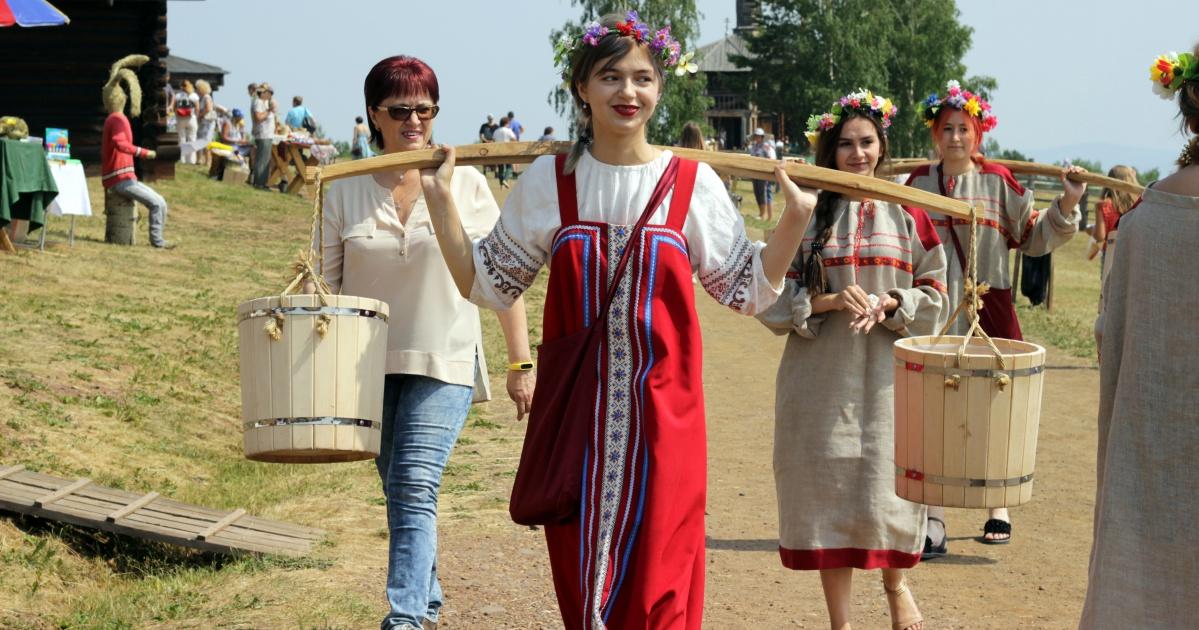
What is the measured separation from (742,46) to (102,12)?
73.7 metres

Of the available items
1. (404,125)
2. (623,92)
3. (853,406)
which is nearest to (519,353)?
(404,125)

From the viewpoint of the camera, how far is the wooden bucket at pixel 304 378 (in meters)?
4.06

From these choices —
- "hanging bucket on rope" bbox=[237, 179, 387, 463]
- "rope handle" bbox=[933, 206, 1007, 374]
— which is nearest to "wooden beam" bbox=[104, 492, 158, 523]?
"hanging bucket on rope" bbox=[237, 179, 387, 463]

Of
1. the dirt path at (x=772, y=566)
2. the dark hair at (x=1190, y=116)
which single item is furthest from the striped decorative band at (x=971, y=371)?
the dirt path at (x=772, y=566)

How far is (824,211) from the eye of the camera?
543cm

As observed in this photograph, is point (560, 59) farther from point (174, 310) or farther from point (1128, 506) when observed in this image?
point (174, 310)

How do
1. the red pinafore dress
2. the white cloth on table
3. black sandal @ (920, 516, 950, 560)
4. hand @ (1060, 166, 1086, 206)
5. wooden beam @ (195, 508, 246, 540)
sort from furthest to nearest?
the white cloth on table < black sandal @ (920, 516, 950, 560) < wooden beam @ (195, 508, 246, 540) < hand @ (1060, 166, 1086, 206) < the red pinafore dress

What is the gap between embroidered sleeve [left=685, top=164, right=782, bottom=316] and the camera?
3902 mm

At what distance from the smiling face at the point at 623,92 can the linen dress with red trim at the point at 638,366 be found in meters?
0.11

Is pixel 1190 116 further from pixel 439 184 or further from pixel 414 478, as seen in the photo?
Result: pixel 414 478

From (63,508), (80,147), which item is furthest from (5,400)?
(80,147)

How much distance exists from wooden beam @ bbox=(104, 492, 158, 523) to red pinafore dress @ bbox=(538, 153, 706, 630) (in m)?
3.00

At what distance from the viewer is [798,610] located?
6.20 meters

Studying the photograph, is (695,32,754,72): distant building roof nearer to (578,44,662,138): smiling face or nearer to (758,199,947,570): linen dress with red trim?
(758,199,947,570): linen dress with red trim
